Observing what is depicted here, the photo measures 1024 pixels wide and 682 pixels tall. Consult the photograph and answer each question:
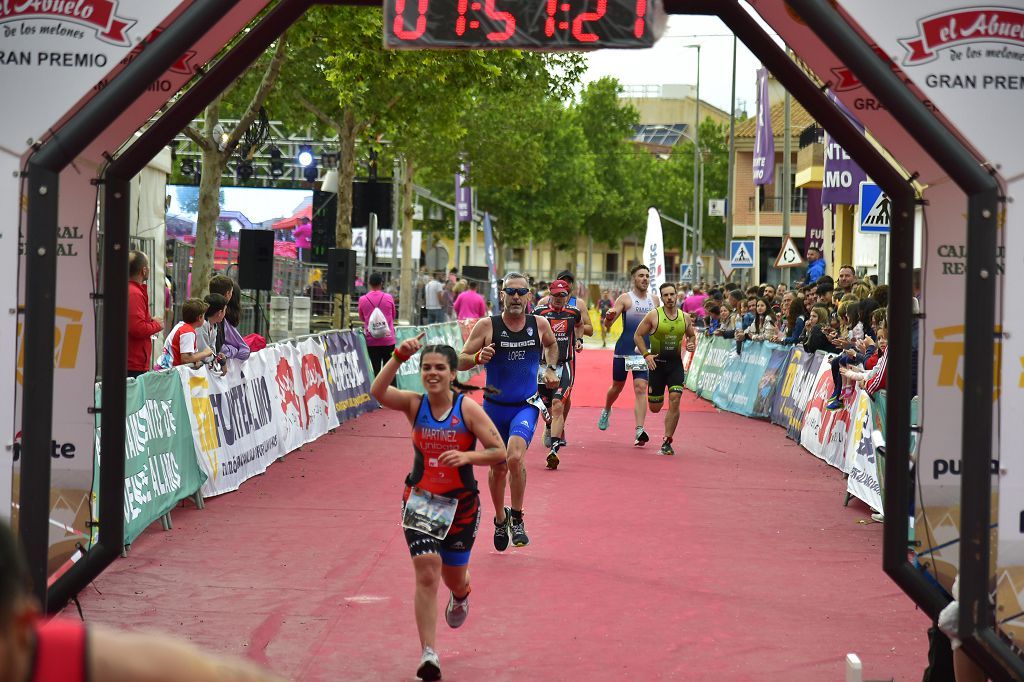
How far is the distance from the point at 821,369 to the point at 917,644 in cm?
930

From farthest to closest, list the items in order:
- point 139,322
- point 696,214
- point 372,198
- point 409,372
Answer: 1. point 696,214
2. point 372,198
3. point 409,372
4. point 139,322

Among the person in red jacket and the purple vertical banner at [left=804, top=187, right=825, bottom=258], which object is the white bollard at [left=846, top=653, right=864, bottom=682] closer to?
the person in red jacket

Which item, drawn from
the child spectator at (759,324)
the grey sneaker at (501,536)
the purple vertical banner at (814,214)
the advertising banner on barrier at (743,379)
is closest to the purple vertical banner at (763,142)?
the advertising banner on barrier at (743,379)

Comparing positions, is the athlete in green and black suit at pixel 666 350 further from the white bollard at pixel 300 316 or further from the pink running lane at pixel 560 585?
the white bollard at pixel 300 316

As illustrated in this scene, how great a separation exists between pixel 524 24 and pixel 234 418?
24.4 ft

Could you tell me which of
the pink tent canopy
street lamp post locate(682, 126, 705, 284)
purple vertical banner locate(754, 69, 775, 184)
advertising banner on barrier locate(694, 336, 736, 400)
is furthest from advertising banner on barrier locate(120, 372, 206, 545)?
street lamp post locate(682, 126, 705, 284)

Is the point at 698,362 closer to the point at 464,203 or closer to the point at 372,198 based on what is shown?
the point at 372,198

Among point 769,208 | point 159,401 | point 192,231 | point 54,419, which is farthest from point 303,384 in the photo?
point 769,208

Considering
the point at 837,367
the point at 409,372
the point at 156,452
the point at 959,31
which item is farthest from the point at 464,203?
the point at 959,31

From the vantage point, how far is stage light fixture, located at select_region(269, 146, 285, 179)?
41469 mm

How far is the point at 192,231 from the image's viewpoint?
4366 cm

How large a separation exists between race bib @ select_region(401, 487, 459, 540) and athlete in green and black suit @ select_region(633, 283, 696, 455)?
9.04 m

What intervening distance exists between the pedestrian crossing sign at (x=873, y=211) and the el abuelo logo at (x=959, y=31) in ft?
24.7

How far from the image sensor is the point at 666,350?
16.4 meters
